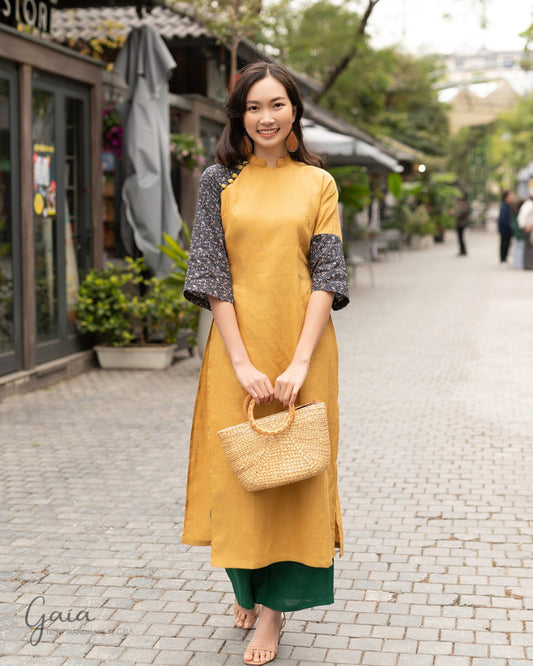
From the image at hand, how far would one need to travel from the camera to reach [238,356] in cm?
327

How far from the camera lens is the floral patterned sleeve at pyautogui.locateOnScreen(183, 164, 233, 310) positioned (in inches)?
131

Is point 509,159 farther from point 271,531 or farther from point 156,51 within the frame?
point 271,531

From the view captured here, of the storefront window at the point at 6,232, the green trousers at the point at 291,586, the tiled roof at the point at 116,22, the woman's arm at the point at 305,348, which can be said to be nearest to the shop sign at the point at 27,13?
the storefront window at the point at 6,232

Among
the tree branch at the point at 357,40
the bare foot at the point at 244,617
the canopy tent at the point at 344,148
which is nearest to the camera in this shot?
the bare foot at the point at 244,617

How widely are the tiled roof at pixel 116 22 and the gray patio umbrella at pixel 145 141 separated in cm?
169

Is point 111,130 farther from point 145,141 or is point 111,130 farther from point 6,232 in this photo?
point 6,232

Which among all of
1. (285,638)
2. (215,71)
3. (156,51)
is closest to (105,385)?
(156,51)

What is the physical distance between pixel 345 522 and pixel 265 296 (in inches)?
88.3

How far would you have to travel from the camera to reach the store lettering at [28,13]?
8922 millimetres

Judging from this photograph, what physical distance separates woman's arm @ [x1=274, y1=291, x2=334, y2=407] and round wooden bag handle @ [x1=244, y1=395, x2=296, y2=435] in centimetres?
5

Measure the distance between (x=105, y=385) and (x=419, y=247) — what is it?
28657 mm

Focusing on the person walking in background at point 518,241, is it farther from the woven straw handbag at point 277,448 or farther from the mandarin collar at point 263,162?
the woven straw handbag at point 277,448

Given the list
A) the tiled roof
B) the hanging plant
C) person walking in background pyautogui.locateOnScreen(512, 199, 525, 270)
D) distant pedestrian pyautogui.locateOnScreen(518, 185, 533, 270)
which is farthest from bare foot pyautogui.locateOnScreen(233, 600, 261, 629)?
person walking in background pyautogui.locateOnScreen(512, 199, 525, 270)

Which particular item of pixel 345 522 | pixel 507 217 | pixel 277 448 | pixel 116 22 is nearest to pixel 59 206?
pixel 116 22
